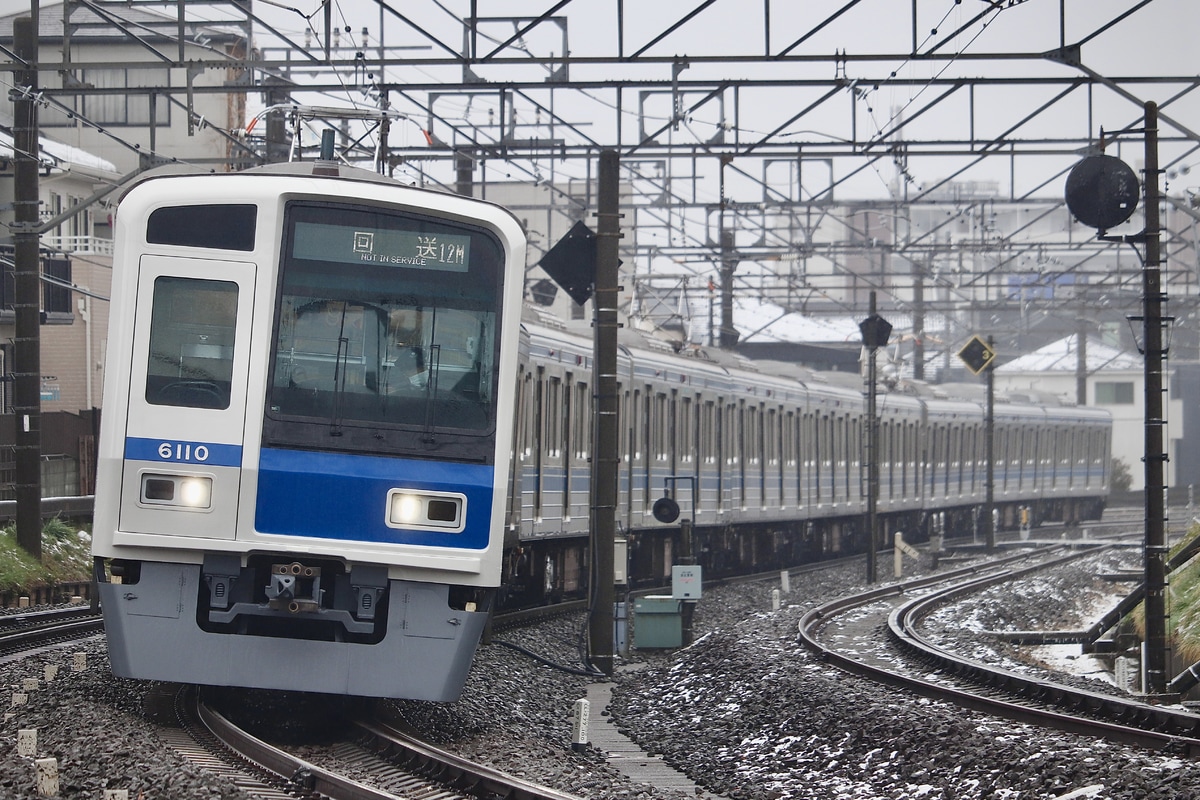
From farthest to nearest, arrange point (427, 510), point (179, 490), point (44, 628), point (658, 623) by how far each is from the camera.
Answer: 1. point (658, 623)
2. point (44, 628)
3. point (427, 510)
4. point (179, 490)

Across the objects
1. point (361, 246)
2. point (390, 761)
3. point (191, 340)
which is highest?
point (361, 246)

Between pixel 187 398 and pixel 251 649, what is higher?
pixel 187 398

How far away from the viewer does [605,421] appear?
13.3 m

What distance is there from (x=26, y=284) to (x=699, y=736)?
10.3 meters

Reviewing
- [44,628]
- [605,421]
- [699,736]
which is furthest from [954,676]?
[44,628]

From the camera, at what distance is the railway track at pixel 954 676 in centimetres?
905

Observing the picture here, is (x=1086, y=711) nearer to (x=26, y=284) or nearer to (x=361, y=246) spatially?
(x=361, y=246)

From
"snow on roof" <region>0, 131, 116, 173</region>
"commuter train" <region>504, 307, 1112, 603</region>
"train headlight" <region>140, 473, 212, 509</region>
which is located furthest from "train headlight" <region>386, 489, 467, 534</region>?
"snow on roof" <region>0, 131, 116, 173</region>

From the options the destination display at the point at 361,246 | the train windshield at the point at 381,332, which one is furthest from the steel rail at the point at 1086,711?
the destination display at the point at 361,246

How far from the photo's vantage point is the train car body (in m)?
8.27

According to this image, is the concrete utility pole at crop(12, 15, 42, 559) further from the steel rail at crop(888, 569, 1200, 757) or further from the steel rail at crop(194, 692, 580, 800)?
the steel rail at crop(194, 692, 580, 800)

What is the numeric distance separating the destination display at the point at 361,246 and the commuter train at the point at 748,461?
481 cm

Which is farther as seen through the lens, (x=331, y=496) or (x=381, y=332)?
(x=381, y=332)

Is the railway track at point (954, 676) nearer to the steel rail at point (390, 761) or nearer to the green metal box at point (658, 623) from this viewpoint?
the green metal box at point (658, 623)
